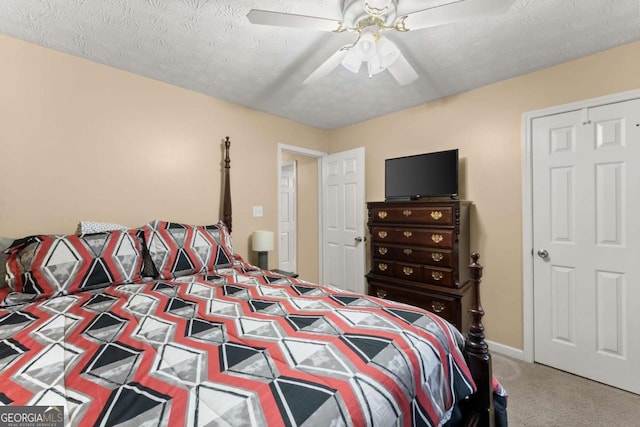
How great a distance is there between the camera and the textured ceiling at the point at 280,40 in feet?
5.33

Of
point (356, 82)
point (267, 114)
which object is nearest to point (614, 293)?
point (356, 82)

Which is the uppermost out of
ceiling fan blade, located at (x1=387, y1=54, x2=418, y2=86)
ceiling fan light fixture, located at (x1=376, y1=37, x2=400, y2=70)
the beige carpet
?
ceiling fan blade, located at (x1=387, y1=54, x2=418, y2=86)

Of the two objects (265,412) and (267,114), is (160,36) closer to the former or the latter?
(267,114)

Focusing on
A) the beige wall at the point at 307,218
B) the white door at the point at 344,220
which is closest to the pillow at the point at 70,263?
the white door at the point at 344,220

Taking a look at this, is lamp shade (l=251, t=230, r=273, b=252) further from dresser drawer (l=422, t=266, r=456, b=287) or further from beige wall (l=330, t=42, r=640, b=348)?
beige wall (l=330, t=42, r=640, b=348)

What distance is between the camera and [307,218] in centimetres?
426

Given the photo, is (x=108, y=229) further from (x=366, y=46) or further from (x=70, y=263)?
(x=366, y=46)

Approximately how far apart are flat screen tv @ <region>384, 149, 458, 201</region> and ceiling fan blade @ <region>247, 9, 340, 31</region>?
1.68m

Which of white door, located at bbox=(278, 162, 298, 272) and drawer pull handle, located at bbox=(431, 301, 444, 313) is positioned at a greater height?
white door, located at bbox=(278, 162, 298, 272)

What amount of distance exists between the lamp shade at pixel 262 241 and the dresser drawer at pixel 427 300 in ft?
3.79

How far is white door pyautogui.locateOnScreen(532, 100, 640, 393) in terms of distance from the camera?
2002mm

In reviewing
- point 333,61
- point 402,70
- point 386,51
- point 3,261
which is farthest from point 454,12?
point 3,261

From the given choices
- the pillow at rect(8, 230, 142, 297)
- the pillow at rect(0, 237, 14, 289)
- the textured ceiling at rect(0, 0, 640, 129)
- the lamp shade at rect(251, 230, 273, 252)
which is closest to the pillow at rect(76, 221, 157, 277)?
the pillow at rect(8, 230, 142, 297)

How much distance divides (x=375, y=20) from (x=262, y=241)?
7.00ft
